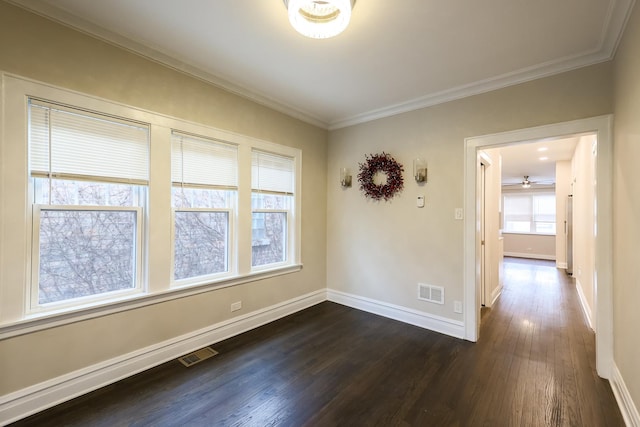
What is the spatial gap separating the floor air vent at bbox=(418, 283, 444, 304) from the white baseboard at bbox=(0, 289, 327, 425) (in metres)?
1.93

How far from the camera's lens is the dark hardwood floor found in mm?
1869

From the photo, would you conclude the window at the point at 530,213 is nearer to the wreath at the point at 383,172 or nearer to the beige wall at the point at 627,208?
the wreath at the point at 383,172

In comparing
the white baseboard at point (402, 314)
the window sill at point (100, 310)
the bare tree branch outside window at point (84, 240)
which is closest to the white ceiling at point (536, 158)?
the white baseboard at point (402, 314)

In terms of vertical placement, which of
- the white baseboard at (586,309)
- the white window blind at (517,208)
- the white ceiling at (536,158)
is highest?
the white ceiling at (536,158)

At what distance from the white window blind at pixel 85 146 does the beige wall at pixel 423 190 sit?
2594mm

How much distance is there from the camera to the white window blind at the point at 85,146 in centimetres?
192

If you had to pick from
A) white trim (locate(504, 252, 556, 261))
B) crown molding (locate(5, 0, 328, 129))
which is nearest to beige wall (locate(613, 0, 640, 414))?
crown molding (locate(5, 0, 328, 129))

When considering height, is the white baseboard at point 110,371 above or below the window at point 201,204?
below

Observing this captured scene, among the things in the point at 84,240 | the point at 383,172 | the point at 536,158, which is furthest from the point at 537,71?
the point at 536,158

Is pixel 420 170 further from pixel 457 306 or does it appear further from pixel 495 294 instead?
pixel 495 294

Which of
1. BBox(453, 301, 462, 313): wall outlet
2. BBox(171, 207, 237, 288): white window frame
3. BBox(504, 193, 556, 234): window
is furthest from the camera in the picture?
BBox(504, 193, 556, 234): window

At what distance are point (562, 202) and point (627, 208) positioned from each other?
6307 mm

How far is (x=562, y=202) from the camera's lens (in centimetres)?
685

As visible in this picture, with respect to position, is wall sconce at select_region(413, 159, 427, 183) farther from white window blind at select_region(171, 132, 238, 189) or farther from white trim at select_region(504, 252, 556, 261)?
white trim at select_region(504, 252, 556, 261)
